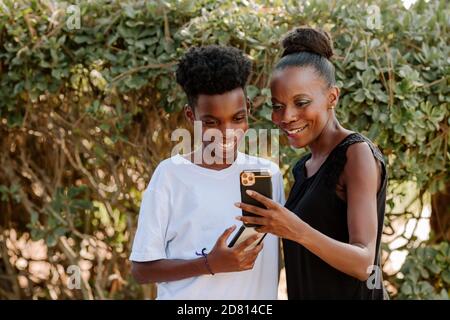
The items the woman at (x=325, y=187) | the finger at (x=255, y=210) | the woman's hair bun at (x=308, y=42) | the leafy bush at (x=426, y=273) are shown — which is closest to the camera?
the finger at (x=255, y=210)

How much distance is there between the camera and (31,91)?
12.4 ft

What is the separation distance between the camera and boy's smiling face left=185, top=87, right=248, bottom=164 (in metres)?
2.46

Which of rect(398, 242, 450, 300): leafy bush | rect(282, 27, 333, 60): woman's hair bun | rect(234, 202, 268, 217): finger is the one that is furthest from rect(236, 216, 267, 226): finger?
rect(398, 242, 450, 300): leafy bush

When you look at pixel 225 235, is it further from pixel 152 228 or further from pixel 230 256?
pixel 152 228

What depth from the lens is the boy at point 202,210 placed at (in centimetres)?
245

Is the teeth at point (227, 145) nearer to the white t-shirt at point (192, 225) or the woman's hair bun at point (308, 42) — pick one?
the white t-shirt at point (192, 225)

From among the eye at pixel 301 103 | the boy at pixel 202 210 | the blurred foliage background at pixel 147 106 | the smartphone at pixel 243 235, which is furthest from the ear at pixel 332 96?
the blurred foliage background at pixel 147 106

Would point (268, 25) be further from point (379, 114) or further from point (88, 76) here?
point (88, 76)

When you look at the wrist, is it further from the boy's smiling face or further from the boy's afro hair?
the boy's afro hair

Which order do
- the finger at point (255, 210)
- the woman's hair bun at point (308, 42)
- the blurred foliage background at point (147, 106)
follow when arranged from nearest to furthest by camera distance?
→ the finger at point (255, 210) → the woman's hair bun at point (308, 42) → the blurred foliage background at point (147, 106)

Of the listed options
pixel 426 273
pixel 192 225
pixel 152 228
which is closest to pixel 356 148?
pixel 192 225

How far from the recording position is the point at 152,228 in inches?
96.1

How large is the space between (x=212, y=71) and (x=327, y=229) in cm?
70

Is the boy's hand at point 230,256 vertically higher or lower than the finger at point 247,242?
lower
